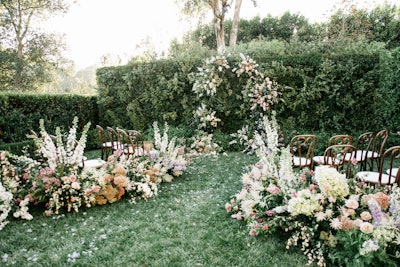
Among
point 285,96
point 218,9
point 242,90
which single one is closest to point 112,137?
point 242,90

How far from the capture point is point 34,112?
24.9ft

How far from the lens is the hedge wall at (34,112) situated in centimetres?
686

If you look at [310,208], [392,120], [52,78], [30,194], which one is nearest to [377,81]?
[392,120]

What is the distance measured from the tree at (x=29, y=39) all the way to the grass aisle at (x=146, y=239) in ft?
45.9

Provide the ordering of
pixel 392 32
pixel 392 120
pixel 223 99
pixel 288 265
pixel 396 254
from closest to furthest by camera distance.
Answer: pixel 396 254 < pixel 288 265 < pixel 392 120 < pixel 223 99 < pixel 392 32

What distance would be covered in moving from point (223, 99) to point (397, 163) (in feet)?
14.4

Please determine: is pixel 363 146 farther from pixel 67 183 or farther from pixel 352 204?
pixel 67 183

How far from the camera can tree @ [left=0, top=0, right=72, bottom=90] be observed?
47.8 feet

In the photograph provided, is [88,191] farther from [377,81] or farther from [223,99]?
[377,81]

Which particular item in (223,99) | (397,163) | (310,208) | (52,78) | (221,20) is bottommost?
(397,163)

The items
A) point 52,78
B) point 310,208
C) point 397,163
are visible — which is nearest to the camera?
point 310,208

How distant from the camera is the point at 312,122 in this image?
7.54 metres

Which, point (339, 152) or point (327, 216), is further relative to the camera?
point (339, 152)

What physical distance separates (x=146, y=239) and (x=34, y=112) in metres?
6.24
